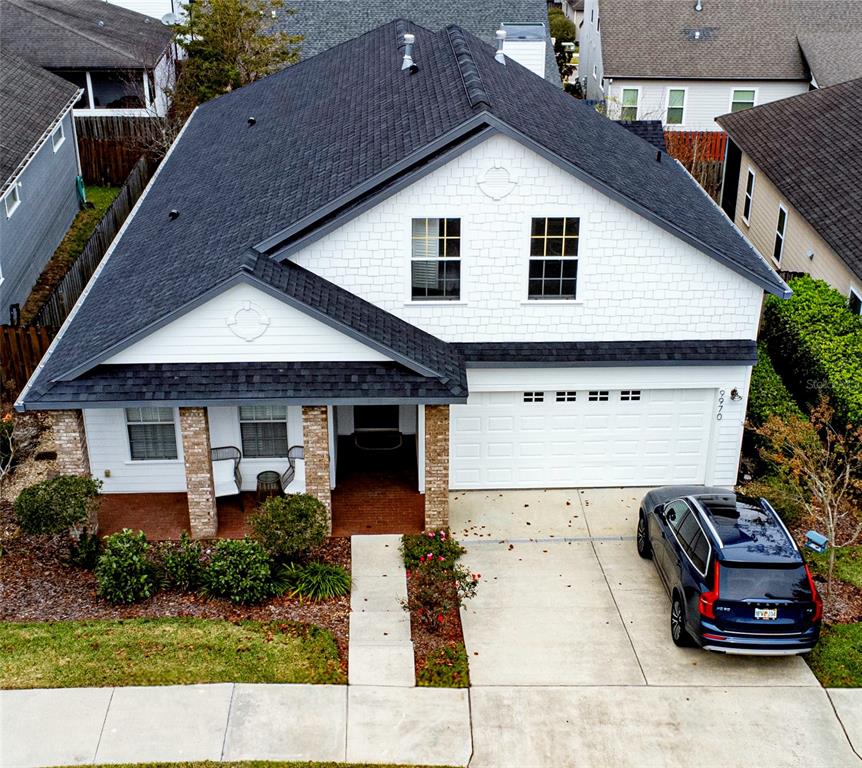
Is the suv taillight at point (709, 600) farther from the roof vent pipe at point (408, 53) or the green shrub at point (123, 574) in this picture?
the roof vent pipe at point (408, 53)

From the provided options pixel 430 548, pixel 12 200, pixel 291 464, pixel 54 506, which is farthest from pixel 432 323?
pixel 12 200

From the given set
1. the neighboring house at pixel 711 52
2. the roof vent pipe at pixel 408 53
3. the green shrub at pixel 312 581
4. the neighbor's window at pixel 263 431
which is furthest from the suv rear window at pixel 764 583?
the neighboring house at pixel 711 52

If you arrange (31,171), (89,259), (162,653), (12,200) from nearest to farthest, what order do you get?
1. (162,653)
2. (12,200)
3. (89,259)
4. (31,171)

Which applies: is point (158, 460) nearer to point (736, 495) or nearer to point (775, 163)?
point (736, 495)

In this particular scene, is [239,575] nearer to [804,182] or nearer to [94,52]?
[804,182]

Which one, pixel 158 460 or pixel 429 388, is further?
pixel 158 460

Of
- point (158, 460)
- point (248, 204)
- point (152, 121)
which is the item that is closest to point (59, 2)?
point (152, 121)
